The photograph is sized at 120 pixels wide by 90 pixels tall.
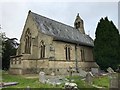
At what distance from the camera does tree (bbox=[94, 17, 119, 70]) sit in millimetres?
30688

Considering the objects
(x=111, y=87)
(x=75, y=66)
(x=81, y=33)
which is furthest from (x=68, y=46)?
(x=111, y=87)

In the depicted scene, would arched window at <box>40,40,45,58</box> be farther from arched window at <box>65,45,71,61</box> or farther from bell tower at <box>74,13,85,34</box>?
bell tower at <box>74,13,85,34</box>

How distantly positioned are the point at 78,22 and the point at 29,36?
18.2 metres

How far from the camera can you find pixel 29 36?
32781 millimetres

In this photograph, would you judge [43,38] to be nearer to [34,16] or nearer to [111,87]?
[34,16]

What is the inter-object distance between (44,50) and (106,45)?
1074 centimetres

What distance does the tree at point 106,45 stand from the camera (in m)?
30.7

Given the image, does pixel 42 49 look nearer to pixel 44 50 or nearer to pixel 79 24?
pixel 44 50

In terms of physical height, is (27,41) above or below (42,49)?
above

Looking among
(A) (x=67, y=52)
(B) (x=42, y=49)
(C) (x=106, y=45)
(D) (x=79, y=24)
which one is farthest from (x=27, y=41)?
(D) (x=79, y=24)

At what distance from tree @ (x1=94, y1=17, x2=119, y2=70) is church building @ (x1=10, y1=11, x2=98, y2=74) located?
441cm

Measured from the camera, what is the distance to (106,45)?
31.6 meters

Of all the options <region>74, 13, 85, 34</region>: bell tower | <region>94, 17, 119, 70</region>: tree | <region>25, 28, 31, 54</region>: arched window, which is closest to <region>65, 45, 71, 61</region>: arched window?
<region>94, 17, 119, 70</region>: tree

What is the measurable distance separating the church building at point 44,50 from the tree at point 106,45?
441 centimetres
